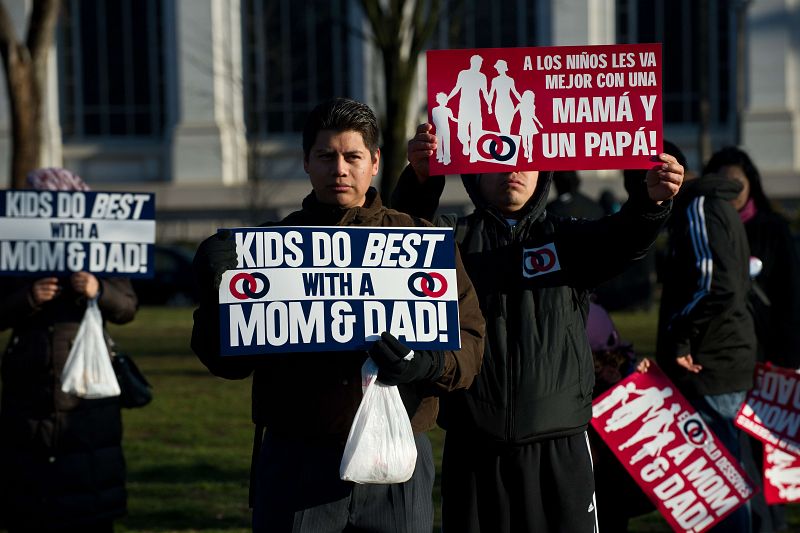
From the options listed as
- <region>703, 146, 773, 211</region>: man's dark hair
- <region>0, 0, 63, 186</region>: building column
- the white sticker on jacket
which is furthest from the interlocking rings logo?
<region>0, 0, 63, 186</region>: building column

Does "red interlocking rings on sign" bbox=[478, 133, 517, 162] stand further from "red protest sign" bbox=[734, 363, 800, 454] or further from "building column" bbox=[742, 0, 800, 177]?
"building column" bbox=[742, 0, 800, 177]

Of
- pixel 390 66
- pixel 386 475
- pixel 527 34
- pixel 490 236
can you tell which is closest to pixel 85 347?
pixel 490 236

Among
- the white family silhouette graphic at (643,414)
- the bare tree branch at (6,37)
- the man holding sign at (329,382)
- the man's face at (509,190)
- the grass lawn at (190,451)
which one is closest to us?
the man holding sign at (329,382)

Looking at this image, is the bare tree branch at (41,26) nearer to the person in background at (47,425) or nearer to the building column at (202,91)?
the person in background at (47,425)

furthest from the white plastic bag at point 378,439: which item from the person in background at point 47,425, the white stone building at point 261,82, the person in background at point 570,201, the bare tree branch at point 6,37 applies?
the white stone building at point 261,82

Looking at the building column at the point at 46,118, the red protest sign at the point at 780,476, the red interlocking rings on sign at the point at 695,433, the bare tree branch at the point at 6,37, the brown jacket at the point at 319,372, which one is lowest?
the red protest sign at the point at 780,476

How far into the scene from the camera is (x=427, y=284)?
4129 mm

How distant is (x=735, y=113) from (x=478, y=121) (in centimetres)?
2876

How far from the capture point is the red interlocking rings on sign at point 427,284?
4.12 meters

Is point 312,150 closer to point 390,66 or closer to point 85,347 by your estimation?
point 85,347

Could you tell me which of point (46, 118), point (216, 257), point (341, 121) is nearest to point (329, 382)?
point (216, 257)

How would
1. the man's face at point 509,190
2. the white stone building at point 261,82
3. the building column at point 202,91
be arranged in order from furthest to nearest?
the building column at point 202,91 < the white stone building at point 261,82 < the man's face at point 509,190

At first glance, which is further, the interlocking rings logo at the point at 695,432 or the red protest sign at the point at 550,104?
the interlocking rings logo at the point at 695,432

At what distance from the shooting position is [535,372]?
14.9 feet
